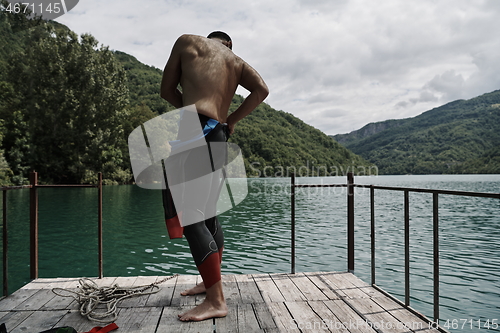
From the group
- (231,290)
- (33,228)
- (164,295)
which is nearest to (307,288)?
(231,290)

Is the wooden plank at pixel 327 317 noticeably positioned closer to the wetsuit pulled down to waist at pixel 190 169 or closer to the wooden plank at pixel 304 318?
the wooden plank at pixel 304 318

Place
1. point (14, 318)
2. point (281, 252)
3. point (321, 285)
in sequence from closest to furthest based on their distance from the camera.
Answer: point (14, 318)
point (321, 285)
point (281, 252)

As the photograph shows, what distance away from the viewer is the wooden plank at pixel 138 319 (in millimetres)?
1729

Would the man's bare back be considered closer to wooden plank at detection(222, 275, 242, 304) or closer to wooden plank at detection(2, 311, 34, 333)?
wooden plank at detection(222, 275, 242, 304)

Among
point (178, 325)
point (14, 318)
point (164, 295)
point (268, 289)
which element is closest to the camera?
point (178, 325)

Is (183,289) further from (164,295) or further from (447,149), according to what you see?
(447,149)

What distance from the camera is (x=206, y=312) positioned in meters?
1.85

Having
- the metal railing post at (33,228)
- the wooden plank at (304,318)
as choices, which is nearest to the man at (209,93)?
the wooden plank at (304,318)

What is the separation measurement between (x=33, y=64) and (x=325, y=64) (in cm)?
2214

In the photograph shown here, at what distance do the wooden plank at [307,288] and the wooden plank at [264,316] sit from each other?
0.34 meters

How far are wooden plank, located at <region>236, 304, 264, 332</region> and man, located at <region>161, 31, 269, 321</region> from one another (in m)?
0.11

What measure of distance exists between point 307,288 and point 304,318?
58 centimetres

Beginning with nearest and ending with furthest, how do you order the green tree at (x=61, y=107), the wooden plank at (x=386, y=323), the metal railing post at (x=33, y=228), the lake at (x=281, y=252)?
the wooden plank at (x=386, y=323), the metal railing post at (x=33, y=228), the lake at (x=281, y=252), the green tree at (x=61, y=107)

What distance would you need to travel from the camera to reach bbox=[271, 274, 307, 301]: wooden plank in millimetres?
2215
